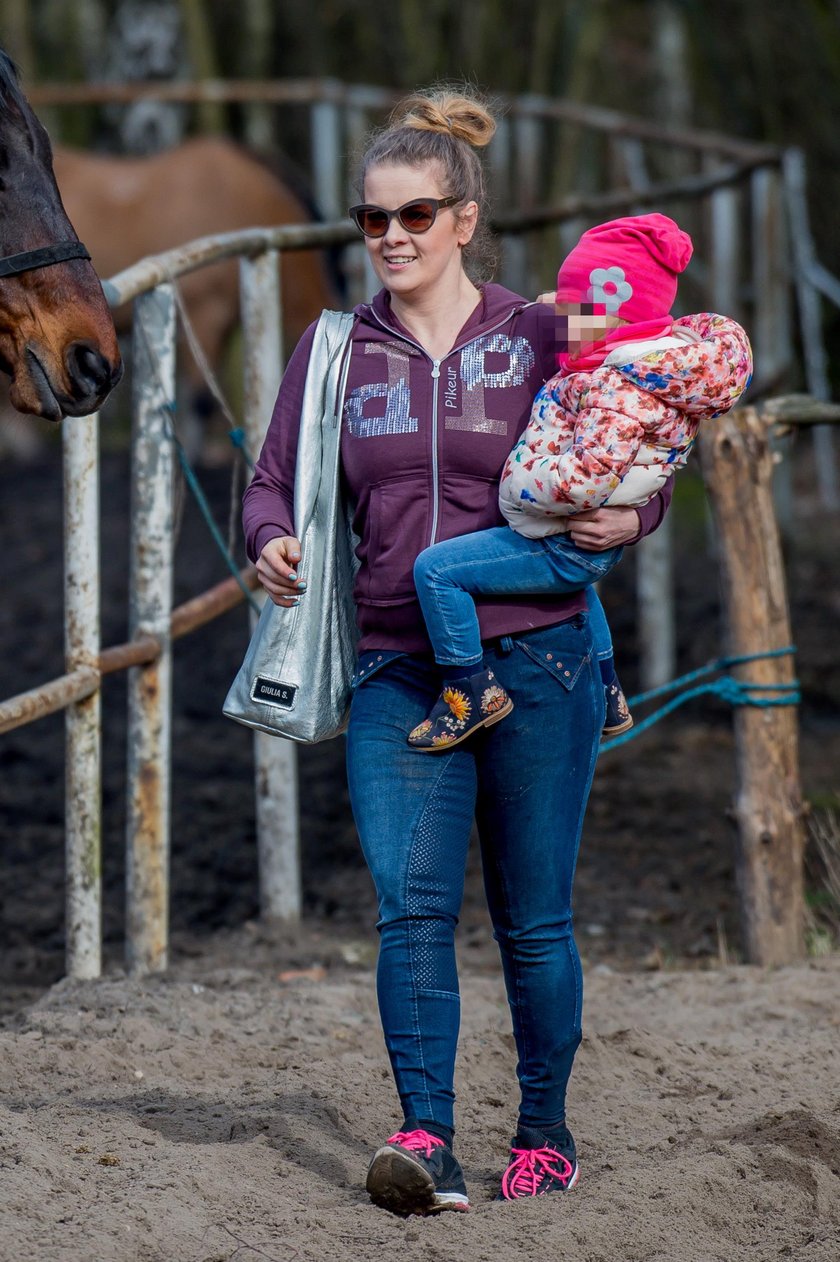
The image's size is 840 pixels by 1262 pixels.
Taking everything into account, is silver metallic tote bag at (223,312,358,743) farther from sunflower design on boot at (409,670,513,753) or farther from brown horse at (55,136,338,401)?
brown horse at (55,136,338,401)

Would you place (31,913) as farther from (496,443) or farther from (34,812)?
(496,443)

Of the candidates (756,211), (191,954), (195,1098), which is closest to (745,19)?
(756,211)

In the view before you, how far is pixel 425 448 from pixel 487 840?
0.61 m

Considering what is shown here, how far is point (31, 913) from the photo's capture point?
14.3ft

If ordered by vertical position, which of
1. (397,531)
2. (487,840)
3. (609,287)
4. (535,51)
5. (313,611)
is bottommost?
(487,840)

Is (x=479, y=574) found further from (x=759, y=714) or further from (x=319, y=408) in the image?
(x=759, y=714)

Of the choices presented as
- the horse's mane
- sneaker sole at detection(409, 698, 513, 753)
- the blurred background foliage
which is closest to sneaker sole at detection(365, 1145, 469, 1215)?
sneaker sole at detection(409, 698, 513, 753)

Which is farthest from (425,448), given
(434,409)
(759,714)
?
(759,714)

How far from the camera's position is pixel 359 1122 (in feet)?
8.89

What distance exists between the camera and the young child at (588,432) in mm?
2201

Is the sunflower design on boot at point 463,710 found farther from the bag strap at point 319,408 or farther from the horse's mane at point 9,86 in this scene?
the horse's mane at point 9,86

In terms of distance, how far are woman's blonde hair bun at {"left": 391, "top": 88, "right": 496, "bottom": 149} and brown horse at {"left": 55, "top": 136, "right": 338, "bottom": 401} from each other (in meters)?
6.86

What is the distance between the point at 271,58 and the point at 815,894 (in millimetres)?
9442

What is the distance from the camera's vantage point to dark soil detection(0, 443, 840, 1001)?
14.0ft
